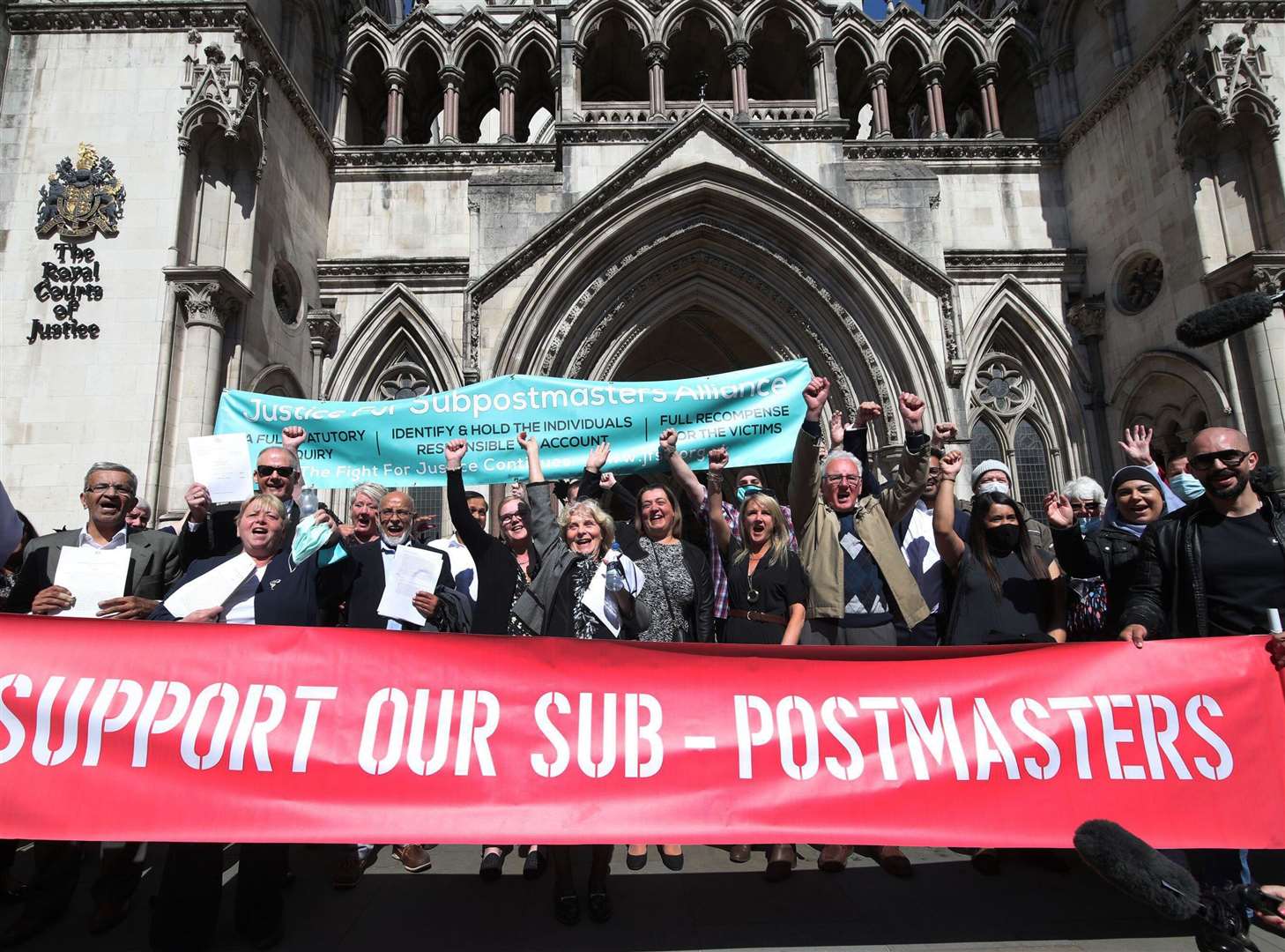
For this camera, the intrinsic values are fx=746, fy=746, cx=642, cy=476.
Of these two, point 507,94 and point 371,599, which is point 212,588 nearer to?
point 371,599

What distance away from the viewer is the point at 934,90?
17406 millimetres

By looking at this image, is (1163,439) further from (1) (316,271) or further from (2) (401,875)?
(1) (316,271)

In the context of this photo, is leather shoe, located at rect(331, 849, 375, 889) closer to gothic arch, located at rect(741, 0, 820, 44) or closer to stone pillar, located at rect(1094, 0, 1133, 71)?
gothic arch, located at rect(741, 0, 820, 44)

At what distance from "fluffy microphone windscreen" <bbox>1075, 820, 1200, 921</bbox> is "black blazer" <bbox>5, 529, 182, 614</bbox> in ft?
16.8

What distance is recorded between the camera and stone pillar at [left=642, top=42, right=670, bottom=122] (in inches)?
634

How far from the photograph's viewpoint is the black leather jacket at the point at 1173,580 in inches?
154

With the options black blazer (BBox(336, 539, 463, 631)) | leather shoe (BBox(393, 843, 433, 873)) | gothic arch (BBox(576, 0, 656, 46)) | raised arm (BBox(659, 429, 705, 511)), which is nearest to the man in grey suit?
black blazer (BBox(336, 539, 463, 631))

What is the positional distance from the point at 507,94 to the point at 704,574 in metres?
15.9

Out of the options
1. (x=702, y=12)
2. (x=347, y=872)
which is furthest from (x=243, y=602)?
(x=702, y=12)

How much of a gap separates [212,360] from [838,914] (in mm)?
11348

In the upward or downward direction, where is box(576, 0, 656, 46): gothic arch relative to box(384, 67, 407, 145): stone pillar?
upward

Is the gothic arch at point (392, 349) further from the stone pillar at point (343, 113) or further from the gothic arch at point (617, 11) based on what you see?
the gothic arch at point (617, 11)

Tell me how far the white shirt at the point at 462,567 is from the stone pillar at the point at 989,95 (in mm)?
16181

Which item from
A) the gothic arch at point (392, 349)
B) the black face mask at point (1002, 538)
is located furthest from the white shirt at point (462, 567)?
the gothic arch at point (392, 349)
